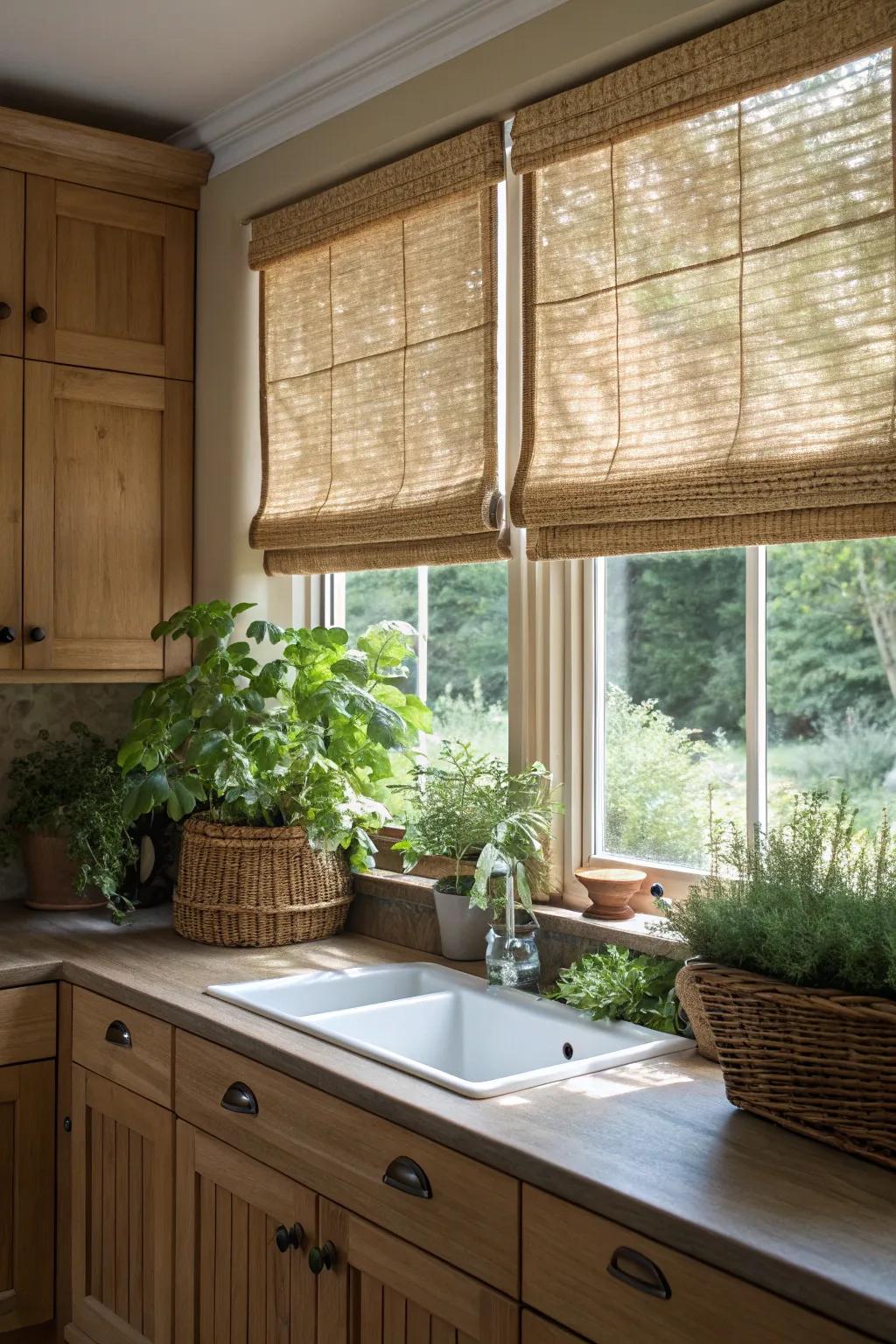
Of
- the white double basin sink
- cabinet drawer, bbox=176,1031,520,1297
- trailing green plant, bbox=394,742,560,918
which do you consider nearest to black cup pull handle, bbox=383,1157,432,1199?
cabinet drawer, bbox=176,1031,520,1297

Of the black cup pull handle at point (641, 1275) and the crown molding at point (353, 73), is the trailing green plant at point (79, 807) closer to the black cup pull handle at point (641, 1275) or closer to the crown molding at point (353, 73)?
the crown molding at point (353, 73)

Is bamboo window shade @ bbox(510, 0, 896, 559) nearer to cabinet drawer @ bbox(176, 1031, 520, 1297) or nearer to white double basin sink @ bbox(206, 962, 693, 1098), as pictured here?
white double basin sink @ bbox(206, 962, 693, 1098)

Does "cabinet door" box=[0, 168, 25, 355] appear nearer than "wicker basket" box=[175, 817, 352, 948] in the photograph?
No

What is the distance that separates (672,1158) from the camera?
1448 millimetres

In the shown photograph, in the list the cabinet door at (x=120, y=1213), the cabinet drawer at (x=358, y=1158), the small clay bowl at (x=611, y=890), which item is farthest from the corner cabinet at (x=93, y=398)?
the small clay bowl at (x=611, y=890)

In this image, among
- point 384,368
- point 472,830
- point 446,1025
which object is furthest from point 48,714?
point 446,1025

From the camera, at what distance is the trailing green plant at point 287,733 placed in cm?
249

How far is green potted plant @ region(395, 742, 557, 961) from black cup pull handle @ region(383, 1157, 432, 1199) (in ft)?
2.11

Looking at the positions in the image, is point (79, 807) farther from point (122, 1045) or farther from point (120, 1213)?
point (120, 1213)

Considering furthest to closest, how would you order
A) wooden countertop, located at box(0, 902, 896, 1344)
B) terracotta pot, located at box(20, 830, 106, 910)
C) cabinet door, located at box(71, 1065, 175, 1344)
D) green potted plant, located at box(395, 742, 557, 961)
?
terracotta pot, located at box(20, 830, 106, 910) < green potted plant, located at box(395, 742, 557, 961) < cabinet door, located at box(71, 1065, 175, 1344) < wooden countertop, located at box(0, 902, 896, 1344)

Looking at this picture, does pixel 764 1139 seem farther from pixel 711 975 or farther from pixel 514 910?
pixel 514 910

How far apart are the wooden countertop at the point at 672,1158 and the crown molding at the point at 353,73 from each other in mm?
1754

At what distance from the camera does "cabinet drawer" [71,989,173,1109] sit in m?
2.16

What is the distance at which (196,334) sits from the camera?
10.4ft
